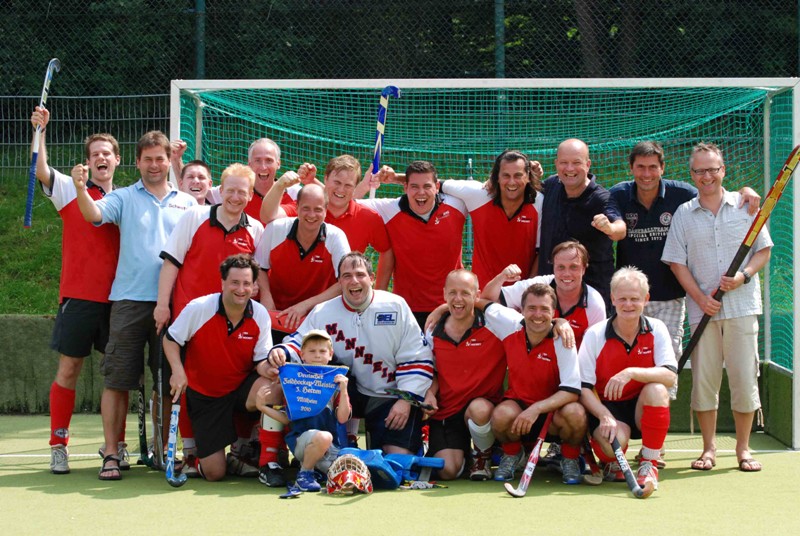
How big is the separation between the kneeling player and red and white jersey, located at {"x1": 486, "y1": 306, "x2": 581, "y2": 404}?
134mm

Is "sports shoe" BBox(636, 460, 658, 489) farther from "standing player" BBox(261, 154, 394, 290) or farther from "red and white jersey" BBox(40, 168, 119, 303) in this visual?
"red and white jersey" BBox(40, 168, 119, 303)

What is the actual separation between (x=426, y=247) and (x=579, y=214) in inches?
33.5

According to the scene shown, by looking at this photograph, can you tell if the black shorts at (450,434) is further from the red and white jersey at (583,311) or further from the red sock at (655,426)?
the red sock at (655,426)

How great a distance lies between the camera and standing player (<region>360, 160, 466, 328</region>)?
573 cm

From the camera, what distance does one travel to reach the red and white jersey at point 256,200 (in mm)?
5800

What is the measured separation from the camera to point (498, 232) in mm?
5633

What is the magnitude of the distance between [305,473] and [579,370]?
4.49 feet

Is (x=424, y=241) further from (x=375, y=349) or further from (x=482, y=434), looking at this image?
(x=482, y=434)

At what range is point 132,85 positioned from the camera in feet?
33.1

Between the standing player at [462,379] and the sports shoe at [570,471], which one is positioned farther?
the standing player at [462,379]

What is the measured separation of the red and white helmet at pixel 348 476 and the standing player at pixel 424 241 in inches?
48.3

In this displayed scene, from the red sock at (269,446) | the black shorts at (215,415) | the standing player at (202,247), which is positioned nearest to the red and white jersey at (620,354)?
the red sock at (269,446)

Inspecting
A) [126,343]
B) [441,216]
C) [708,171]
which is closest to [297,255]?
[441,216]

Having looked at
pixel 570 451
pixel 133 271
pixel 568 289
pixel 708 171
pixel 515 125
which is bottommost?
pixel 570 451
